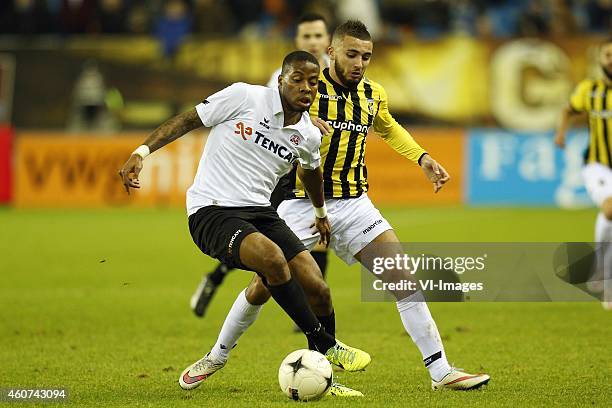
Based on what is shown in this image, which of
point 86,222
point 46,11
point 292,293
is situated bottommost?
point 86,222

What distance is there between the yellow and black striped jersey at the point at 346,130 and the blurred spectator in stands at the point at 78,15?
1692 centimetres

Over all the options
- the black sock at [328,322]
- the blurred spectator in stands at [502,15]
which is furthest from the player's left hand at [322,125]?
the blurred spectator in stands at [502,15]

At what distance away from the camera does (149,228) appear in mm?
Result: 18312

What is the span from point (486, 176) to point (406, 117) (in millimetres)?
2066

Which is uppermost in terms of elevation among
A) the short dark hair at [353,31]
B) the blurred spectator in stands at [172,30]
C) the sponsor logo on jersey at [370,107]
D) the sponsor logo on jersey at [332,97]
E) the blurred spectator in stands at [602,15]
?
the blurred spectator in stands at [602,15]

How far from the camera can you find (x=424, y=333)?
6.80m

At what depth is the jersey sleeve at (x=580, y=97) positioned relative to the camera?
35.4 feet

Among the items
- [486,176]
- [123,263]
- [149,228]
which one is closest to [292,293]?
[123,263]

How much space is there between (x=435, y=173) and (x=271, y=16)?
17397 mm

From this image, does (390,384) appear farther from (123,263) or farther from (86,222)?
(86,222)

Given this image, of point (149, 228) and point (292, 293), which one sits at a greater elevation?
point (292, 293)

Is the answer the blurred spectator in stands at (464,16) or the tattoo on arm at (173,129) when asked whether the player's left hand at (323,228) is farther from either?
the blurred spectator in stands at (464,16)

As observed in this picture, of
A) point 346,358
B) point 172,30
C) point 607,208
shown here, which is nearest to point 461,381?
point 346,358

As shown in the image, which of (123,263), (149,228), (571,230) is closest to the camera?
(123,263)
